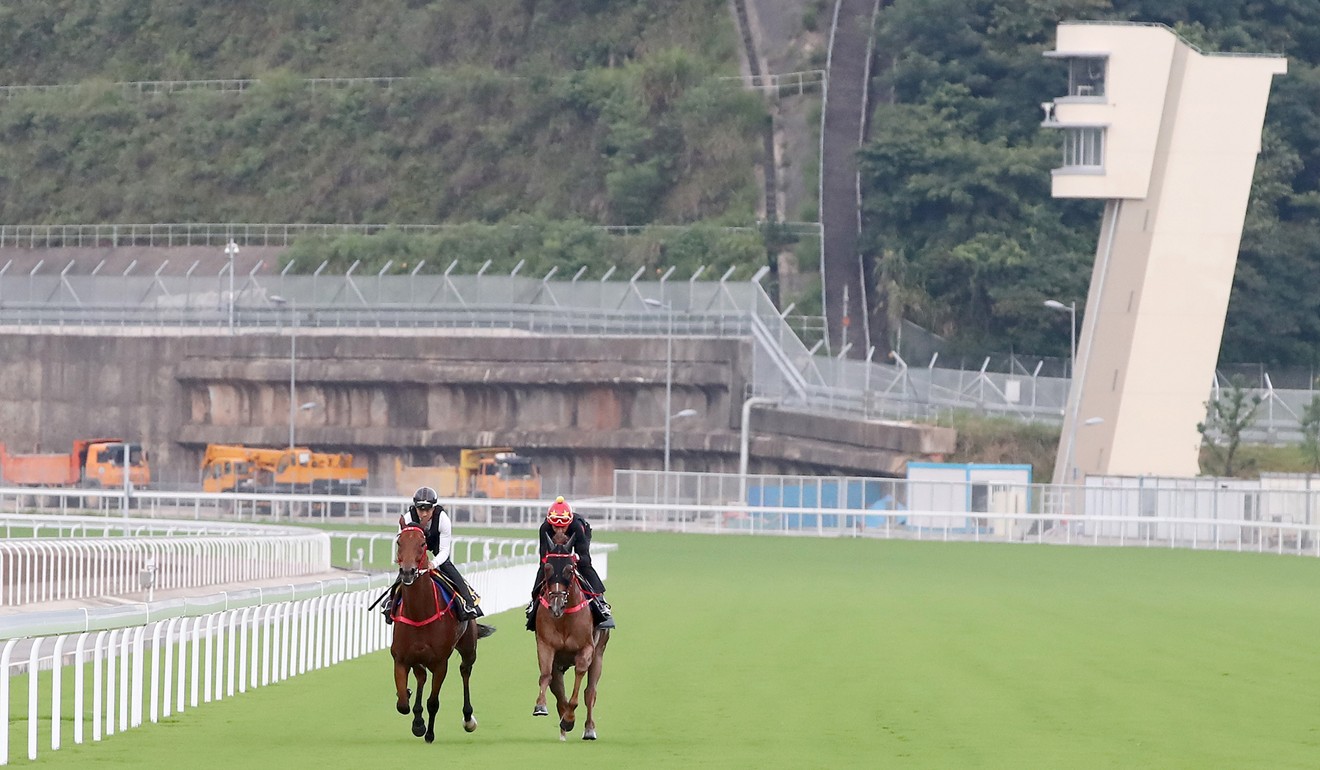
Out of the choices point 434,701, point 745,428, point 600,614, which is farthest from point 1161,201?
point 434,701

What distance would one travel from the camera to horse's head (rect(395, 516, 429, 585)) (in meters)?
16.5

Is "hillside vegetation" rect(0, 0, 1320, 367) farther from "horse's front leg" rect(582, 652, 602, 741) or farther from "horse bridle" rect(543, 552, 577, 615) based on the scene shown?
"horse bridle" rect(543, 552, 577, 615)

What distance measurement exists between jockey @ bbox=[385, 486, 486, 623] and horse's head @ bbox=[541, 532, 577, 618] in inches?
22.6

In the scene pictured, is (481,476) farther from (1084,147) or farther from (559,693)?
(559,693)

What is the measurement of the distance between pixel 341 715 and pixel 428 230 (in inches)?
3121

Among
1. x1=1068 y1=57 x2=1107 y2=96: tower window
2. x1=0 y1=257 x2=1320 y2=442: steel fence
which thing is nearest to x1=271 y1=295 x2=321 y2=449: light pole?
x1=0 y1=257 x2=1320 y2=442: steel fence

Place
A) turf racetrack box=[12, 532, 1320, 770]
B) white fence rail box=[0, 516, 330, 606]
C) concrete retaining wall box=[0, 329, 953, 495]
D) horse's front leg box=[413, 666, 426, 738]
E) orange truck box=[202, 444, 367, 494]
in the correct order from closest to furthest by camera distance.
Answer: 1. turf racetrack box=[12, 532, 1320, 770]
2. horse's front leg box=[413, 666, 426, 738]
3. white fence rail box=[0, 516, 330, 606]
4. orange truck box=[202, 444, 367, 494]
5. concrete retaining wall box=[0, 329, 953, 495]

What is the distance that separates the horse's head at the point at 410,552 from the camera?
54.0ft

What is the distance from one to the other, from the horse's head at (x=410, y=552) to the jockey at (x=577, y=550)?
3.44 feet

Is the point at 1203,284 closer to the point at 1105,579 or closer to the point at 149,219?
the point at 1105,579

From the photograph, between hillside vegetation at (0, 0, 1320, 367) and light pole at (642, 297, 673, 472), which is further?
hillside vegetation at (0, 0, 1320, 367)

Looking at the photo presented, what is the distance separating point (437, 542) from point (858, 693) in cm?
530

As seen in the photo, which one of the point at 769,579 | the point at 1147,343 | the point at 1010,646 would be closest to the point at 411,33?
the point at 1147,343

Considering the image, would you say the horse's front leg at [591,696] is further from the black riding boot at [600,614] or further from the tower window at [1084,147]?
the tower window at [1084,147]
